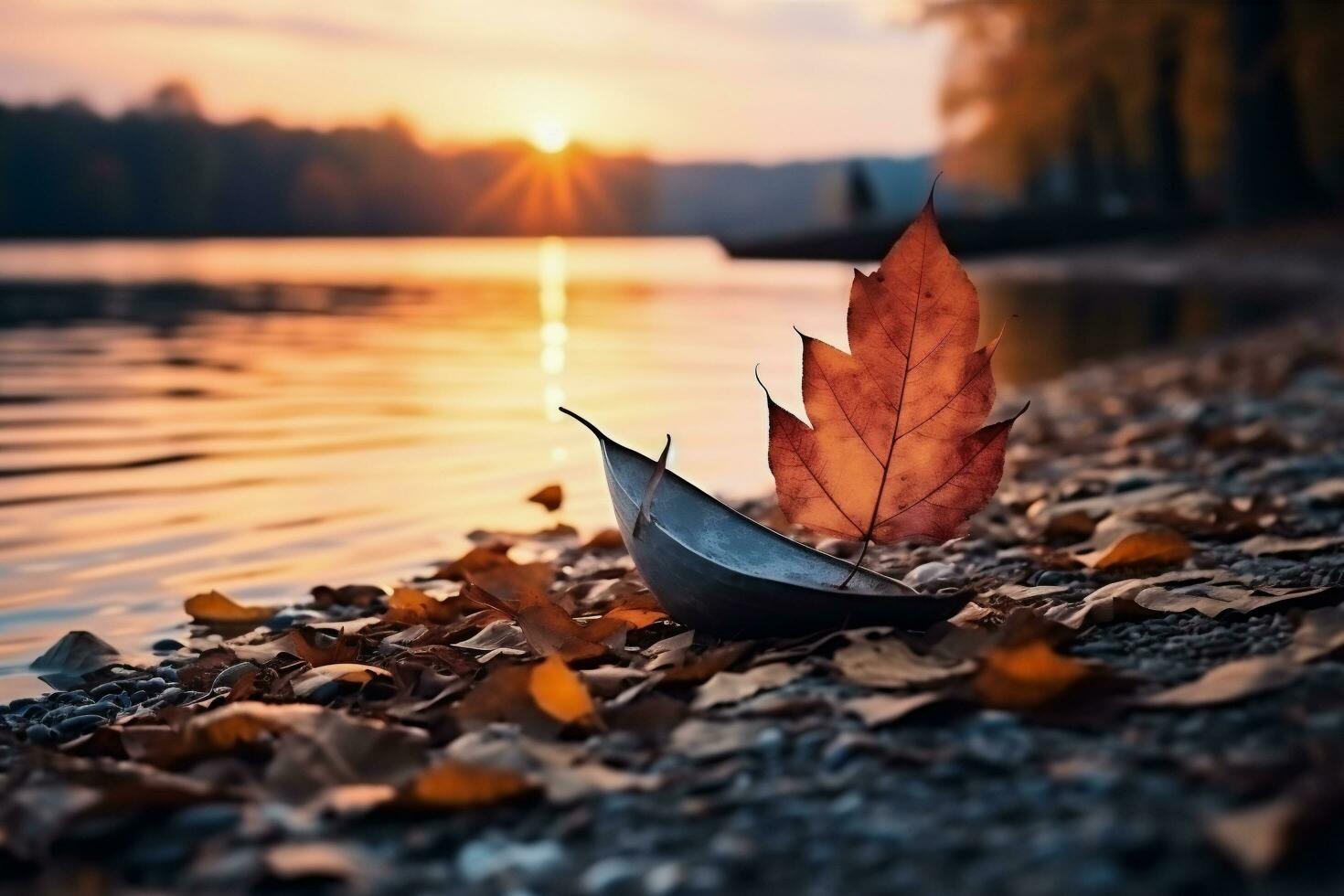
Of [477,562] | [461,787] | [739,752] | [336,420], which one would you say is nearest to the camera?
[461,787]

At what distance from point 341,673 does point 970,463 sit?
1.13m

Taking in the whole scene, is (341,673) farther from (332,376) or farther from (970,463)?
(332,376)

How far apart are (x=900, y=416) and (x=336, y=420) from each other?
18.6ft

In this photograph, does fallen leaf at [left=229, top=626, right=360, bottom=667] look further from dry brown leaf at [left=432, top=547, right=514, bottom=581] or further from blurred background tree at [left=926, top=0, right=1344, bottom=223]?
blurred background tree at [left=926, top=0, right=1344, bottom=223]

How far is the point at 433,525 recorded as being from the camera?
4785 mm

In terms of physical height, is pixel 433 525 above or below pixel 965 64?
below

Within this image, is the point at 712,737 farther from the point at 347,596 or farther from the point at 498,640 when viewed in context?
the point at 347,596

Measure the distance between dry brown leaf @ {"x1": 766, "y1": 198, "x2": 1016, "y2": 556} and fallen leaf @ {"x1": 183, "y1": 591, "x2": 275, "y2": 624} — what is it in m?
1.74

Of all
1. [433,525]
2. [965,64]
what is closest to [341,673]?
[433,525]

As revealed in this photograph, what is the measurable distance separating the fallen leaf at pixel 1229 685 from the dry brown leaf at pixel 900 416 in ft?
1.85

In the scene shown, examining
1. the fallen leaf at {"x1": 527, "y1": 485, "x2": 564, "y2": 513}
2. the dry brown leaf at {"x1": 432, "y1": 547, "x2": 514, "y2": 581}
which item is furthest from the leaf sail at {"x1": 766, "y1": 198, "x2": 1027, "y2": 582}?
the fallen leaf at {"x1": 527, "y1": 485, "x2": 564, "y2": 513}

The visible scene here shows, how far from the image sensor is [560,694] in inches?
73.3

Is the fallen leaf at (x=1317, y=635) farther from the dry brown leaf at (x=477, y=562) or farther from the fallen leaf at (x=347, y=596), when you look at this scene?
the fallen leaf at (x=347, y=596)

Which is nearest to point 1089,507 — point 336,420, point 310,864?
point 310,864
